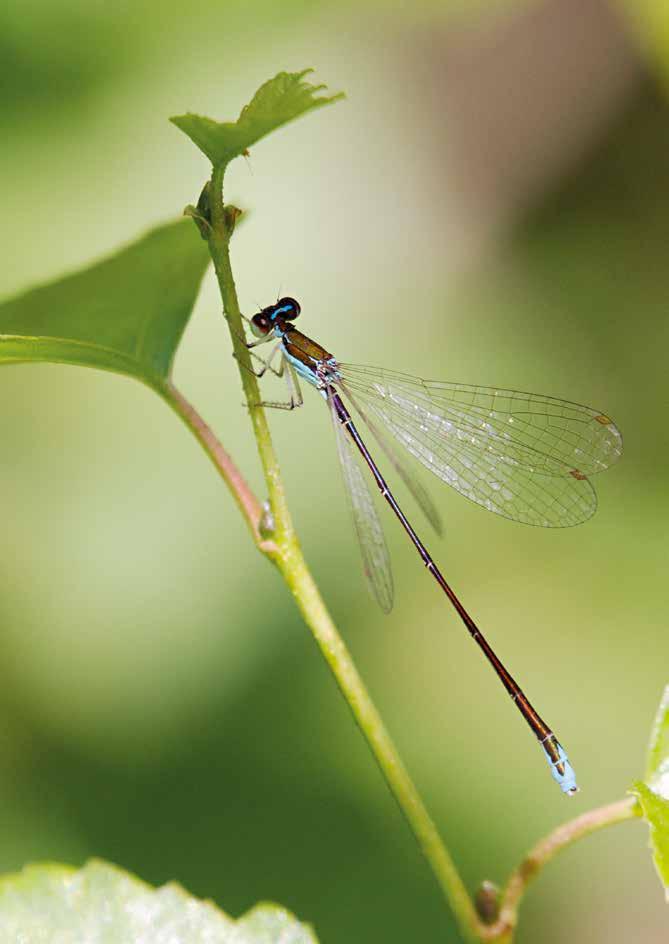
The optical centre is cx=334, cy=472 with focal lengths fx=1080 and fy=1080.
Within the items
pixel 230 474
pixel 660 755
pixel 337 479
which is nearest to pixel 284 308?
pixel 230 474

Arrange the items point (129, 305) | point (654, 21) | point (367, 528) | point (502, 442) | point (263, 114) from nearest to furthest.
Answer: point (263, 114)
point (129, 305)
point (367, 528)
point (502, 442)
point (654, 21)

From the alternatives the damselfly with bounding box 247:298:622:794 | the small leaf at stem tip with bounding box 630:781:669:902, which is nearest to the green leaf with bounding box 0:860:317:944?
the small leaf at stem tip with bounding box 630:781:669:902

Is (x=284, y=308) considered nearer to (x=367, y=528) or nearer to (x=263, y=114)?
(x=367, y=528)

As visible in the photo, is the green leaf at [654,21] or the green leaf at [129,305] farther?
the green leaf at [654,21]

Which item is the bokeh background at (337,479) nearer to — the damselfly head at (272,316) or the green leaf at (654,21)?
the green leaf at (654,21)

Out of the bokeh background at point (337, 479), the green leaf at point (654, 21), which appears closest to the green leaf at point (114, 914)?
the bokeh background at point (337, 479)

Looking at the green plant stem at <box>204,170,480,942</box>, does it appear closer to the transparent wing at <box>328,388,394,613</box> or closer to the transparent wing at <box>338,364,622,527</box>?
the transparent wing at <box>328,388,394,613</box>
